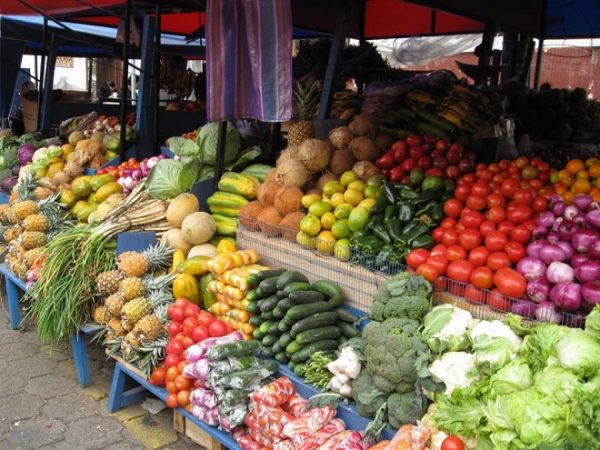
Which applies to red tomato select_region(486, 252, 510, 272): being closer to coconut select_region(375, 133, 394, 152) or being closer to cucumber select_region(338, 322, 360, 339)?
cucumber select_region(338, 322, 360, 339)

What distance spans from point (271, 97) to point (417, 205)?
1307 mm

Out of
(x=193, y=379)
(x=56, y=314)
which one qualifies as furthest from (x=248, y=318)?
(x=56, y=314)

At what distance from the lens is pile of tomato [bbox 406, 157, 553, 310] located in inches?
118

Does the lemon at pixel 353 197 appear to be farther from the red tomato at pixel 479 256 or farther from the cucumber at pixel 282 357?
the cucumber at pixel 282 357

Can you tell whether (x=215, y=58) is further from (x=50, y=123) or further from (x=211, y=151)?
(x=50, y=123)

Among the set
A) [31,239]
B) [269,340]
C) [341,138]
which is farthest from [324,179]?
[31,239]

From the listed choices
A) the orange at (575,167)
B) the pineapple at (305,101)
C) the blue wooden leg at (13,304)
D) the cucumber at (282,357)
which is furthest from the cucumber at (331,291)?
the blue wooden leg at (13,304)

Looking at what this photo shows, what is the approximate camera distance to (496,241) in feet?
10.2

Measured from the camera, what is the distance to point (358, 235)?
3660 millimetres

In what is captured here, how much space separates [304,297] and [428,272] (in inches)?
31.3

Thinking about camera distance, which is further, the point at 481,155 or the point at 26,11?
the point at 26,11

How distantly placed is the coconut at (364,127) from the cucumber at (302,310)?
1.82 meters

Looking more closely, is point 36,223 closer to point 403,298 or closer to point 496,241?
point 403,298

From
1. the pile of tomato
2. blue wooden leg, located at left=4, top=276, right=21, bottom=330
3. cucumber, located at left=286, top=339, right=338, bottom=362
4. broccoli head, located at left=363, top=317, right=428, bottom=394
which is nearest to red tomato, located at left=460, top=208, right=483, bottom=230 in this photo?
the pile of tomato
